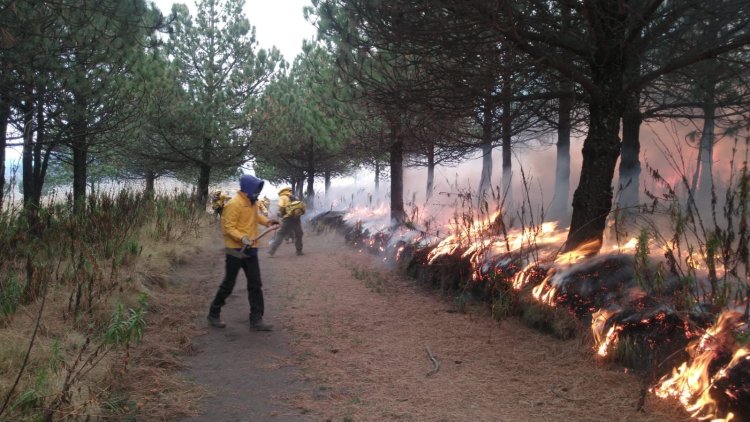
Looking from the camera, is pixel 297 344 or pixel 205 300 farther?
pixel 205 300

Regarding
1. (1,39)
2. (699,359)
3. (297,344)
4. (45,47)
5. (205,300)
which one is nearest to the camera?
(699,359)

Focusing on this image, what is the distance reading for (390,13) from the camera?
573cm

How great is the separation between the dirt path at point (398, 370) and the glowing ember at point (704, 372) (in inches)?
5.7

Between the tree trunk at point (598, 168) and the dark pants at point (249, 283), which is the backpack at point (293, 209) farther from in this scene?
the tree trunk at point (598, 168)

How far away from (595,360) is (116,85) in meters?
9.39

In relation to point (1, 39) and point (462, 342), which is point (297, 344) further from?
point (1, 39)

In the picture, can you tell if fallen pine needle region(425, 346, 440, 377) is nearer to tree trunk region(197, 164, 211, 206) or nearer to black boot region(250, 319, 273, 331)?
black boot region(250, 319, 273, 331)

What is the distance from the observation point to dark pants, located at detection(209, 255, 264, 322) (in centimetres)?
570

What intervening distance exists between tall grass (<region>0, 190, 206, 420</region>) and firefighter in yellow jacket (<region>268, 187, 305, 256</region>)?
3058 mm

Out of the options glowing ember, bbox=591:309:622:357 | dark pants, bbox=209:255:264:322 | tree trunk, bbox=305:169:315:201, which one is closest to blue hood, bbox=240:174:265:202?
dark pants, bbox=209:255:264:322

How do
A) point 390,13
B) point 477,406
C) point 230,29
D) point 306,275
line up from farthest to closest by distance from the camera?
point 230,29, point 306,275, point 390,13, point 477,406

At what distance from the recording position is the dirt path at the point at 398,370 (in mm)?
3658

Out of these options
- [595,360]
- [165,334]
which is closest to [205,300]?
[165,334]

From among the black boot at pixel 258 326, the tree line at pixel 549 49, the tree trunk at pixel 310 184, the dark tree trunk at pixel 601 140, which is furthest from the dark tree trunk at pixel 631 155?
the tree trunk at pixel 310 184
